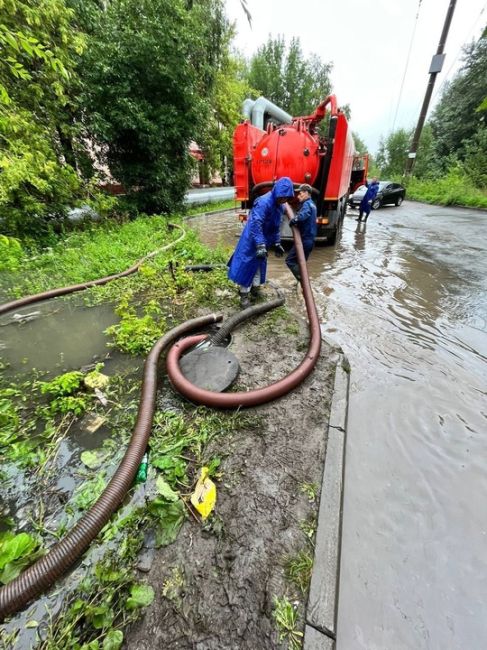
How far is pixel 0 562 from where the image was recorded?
4.50 feet

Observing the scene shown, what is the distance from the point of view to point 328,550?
153 centimetres

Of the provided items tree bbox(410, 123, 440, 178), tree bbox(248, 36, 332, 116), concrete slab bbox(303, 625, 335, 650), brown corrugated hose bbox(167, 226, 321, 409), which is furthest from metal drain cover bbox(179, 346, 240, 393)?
tree bbox(248, 36, 332, 116)

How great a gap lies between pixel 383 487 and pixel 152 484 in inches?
63.5

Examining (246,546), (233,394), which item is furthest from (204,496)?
(233,394)

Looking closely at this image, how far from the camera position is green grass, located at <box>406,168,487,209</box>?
14.7m

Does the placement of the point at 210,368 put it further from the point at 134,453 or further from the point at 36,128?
the point at 36,128

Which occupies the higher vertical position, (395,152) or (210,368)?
(395,152)

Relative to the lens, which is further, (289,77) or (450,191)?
(289,77)

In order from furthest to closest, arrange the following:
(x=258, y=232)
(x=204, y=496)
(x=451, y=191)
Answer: (x=451, y=191) < (x=258, y=232) < (x=204, y=496)

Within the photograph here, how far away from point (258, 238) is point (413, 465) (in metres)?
2.91

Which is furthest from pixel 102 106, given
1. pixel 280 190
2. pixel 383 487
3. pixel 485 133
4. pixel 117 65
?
pixel 485 133

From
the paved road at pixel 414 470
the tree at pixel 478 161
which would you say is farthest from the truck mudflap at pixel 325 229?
the tree at pixel 478 161

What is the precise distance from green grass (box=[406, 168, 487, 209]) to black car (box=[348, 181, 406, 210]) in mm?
2806

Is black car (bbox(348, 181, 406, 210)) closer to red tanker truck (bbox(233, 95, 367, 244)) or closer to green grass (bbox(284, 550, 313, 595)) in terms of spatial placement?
red tanker truck (bbox(233, 95, 367, 244))
